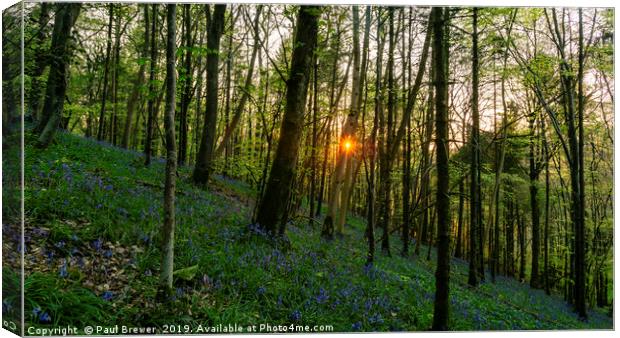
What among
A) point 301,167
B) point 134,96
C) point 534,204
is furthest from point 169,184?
point 534,204

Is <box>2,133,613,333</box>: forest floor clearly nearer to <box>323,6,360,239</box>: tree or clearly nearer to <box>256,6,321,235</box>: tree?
<box>256,6,321,235</box>: tree

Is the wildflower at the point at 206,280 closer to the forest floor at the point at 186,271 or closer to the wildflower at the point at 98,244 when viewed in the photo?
the forest floor at the point at 186,271

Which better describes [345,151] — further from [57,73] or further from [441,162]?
[57,73]

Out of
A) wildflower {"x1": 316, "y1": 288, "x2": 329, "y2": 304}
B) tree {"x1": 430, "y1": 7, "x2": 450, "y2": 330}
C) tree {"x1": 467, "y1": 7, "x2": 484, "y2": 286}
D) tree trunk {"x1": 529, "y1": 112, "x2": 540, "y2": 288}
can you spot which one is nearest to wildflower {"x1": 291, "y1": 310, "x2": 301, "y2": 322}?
wildflower {"x1": 316, "y1": 288, "x2": 329, "y2": 304}

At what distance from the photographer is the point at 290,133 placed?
7461mm

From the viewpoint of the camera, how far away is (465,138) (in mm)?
7156

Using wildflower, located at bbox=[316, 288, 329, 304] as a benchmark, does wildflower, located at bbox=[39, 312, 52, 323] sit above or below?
above

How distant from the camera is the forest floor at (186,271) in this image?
4715mm

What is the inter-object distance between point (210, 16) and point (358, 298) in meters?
7.65

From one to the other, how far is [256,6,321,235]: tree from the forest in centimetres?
3

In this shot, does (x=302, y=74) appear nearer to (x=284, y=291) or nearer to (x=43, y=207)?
(x=284, y=291)

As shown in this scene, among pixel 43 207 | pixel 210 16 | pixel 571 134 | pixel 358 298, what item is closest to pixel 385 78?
pixel 571 134

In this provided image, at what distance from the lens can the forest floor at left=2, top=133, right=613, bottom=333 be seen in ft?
15.5

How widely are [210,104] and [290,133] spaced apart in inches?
124
